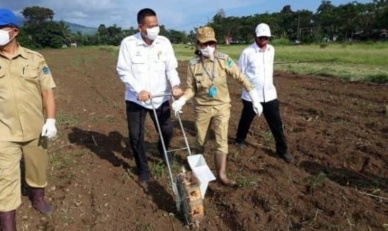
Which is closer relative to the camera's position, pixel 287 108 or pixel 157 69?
pixel 157 69

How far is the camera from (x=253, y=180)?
15.3 ft

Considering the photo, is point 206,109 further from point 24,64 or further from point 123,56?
point 24,64

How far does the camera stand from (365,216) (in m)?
3.67

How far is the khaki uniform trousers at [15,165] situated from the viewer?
3.33 metres

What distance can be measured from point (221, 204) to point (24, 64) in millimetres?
2313

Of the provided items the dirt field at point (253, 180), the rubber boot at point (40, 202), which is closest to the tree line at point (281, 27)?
the dirt field at point (253, 180)

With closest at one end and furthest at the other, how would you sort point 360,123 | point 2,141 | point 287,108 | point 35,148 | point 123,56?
point 2,141 → point 35,148 → point 123,56 → point 360,123 → point 287,108

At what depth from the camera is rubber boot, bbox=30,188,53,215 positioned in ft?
13.5

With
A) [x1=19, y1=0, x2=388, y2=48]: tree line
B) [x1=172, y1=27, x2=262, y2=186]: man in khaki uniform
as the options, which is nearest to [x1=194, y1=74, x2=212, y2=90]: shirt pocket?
[x1=172, y1=27, x2=262, y2=186]: man in khaki uniform

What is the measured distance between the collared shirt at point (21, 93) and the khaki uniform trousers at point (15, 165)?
0.09 m

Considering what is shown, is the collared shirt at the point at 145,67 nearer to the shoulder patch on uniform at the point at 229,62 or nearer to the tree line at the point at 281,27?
the shoulder patch on uniform at the point at 229,62

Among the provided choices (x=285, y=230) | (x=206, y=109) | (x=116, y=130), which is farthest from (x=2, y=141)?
(x=116, y=130)

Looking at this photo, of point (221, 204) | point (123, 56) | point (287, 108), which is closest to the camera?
point (221, 204)

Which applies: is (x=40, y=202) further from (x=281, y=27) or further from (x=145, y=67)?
(x=281, y=27)
